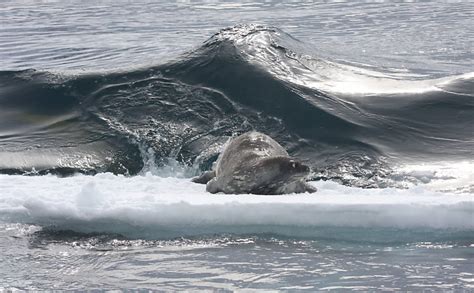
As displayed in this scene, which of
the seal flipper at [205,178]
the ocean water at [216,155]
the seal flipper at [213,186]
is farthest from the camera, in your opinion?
the seal flipper at [205,178]

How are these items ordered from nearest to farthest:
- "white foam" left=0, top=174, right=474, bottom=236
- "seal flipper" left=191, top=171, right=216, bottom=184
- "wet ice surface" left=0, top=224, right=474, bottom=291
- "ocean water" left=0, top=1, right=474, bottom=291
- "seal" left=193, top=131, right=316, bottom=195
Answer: "wet ice surface" left=0, top=224, right=474, bottom=291
"ocean water" left=0, top=1, right=474, bottom=291
"white foam" left=0, top=174, right=474, bottom=236
"seal" left=193, top=131, right=316, bottom=195
"seal flipper" left=191, top=171, right=216, bottom=184

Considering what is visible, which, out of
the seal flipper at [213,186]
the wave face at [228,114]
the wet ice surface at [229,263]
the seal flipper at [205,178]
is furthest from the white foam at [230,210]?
the wave face at [228,114]

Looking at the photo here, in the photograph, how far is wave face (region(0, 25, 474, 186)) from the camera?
1041 centimetres

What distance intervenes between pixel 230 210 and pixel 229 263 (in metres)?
0.92

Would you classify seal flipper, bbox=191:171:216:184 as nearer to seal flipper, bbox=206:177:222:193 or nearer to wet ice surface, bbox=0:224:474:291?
seal flipper, bbox=206:177:222:193

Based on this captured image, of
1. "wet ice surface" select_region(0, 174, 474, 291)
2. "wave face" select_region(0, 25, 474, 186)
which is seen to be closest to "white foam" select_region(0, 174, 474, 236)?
"wet ice surface" select_region(0, 174, 474, 291)

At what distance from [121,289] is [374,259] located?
1.88 metres

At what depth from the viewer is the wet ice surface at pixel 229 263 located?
612 cm

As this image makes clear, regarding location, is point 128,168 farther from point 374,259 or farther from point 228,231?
point 374,259

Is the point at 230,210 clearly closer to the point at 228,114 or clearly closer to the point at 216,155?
the point at 216,155

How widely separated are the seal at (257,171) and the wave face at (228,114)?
3.11 feet

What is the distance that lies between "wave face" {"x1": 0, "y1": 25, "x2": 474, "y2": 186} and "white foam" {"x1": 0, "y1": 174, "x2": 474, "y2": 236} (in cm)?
175

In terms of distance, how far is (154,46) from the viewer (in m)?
20.5

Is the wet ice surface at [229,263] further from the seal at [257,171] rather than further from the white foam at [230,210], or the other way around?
the seal at [257,171]
